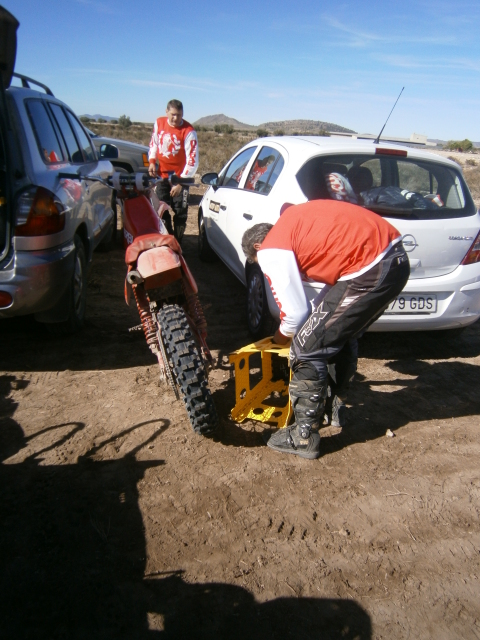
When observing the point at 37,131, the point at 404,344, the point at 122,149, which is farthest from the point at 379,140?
the point at 122,149

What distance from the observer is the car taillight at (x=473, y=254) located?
4078 millimetres

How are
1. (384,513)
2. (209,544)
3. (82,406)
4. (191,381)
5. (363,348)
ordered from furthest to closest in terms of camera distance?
1. (363,348)
2. (82,406)
3. (191,381)
4. (384,513)
5. (209,544)

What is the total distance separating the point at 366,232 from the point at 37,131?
266 cm

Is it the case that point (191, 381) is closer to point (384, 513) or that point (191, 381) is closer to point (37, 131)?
point (384, 513)

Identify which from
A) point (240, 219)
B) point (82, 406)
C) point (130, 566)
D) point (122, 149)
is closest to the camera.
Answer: point (130, 566)

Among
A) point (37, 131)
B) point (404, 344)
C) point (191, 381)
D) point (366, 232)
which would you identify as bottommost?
point (404, 344)

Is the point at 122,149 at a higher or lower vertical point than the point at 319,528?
higher

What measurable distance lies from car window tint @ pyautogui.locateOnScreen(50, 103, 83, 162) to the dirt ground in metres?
2.00

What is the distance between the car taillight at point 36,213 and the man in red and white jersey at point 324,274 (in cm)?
148

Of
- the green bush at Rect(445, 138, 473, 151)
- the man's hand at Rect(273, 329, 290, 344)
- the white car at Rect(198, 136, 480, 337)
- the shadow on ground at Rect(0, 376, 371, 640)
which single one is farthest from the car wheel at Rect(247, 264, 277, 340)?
the green bush at Rect(445, 138, 473, 151)

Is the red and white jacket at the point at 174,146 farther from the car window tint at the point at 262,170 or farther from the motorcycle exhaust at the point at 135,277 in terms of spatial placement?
the motorcycle exhaust at the point at 135,277

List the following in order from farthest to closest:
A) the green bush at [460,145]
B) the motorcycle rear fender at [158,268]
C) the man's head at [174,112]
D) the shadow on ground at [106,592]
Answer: the green bush at [460,145] → the man's head at [174,112] → the motorcycle rear fender at [158,268] → the shadow on ground at [106,592]

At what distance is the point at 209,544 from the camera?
240cm

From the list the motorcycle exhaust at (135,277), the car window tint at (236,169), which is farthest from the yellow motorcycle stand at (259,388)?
the car window tint at (236,169)
